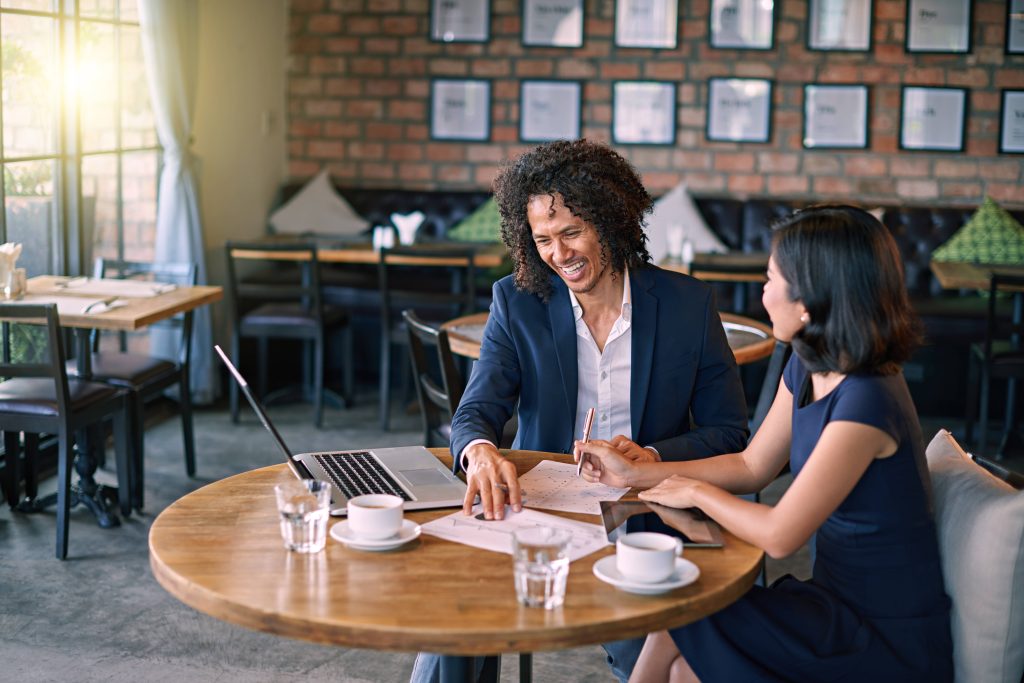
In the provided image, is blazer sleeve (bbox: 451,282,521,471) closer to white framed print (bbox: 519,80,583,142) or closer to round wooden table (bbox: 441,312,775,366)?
round wooden table (bbox: 441,312,775,366)

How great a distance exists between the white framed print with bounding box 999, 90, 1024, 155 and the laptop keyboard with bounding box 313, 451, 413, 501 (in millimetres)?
5340

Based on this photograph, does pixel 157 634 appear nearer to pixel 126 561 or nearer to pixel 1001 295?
pixel 126 561

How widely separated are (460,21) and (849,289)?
5.25 metres

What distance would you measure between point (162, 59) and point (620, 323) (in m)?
3.73

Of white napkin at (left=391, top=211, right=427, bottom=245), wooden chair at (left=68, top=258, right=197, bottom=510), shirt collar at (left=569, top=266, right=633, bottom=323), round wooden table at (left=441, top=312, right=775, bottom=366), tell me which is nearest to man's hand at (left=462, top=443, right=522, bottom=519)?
shirt collar at (left=569, top=266, right=633, bottom=323)

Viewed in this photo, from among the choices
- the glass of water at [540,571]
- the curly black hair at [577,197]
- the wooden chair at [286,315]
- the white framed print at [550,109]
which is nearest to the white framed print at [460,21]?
the white framed print at [550,109]

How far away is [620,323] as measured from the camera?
95.3 inches

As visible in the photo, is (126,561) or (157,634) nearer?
(157,634)

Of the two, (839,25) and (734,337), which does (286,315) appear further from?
(839,25)

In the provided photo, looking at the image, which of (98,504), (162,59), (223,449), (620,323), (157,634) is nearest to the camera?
(620,323)

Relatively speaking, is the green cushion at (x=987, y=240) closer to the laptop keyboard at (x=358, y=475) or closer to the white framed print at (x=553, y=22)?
the white framed print at (x=553, y=22)

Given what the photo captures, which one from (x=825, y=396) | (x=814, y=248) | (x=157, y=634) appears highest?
(x=814, y=248)

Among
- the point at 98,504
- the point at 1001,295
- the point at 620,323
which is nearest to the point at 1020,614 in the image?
the point at 620,323

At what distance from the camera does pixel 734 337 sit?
412 cm
